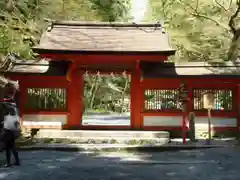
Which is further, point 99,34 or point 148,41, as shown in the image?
point 99,34

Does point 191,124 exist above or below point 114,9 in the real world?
below

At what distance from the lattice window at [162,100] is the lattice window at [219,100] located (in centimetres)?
86

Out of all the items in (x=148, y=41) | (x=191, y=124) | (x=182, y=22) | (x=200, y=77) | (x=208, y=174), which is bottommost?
(x=208, y=174)

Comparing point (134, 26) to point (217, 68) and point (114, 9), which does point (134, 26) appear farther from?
point (114, 9)

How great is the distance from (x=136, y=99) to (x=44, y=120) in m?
4.07

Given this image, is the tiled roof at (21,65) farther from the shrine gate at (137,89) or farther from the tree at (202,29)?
the tree at (202,29)

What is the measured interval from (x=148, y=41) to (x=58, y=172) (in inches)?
381

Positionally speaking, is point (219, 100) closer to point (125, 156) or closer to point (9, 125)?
point (125, 156)

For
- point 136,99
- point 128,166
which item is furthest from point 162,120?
point 128,166

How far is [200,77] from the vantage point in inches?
640

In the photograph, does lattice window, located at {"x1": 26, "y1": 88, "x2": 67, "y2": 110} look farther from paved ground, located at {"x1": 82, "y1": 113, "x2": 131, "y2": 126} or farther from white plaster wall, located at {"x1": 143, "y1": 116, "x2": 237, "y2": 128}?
white plaster wall, located at {"x1": 143, "y1": 116, "x2": 237, "y2": 128}

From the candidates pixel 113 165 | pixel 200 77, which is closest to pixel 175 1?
pixel 200 77

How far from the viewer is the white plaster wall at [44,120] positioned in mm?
16609

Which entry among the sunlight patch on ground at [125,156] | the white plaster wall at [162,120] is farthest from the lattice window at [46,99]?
the sunlight patch on ground at [125,156]
